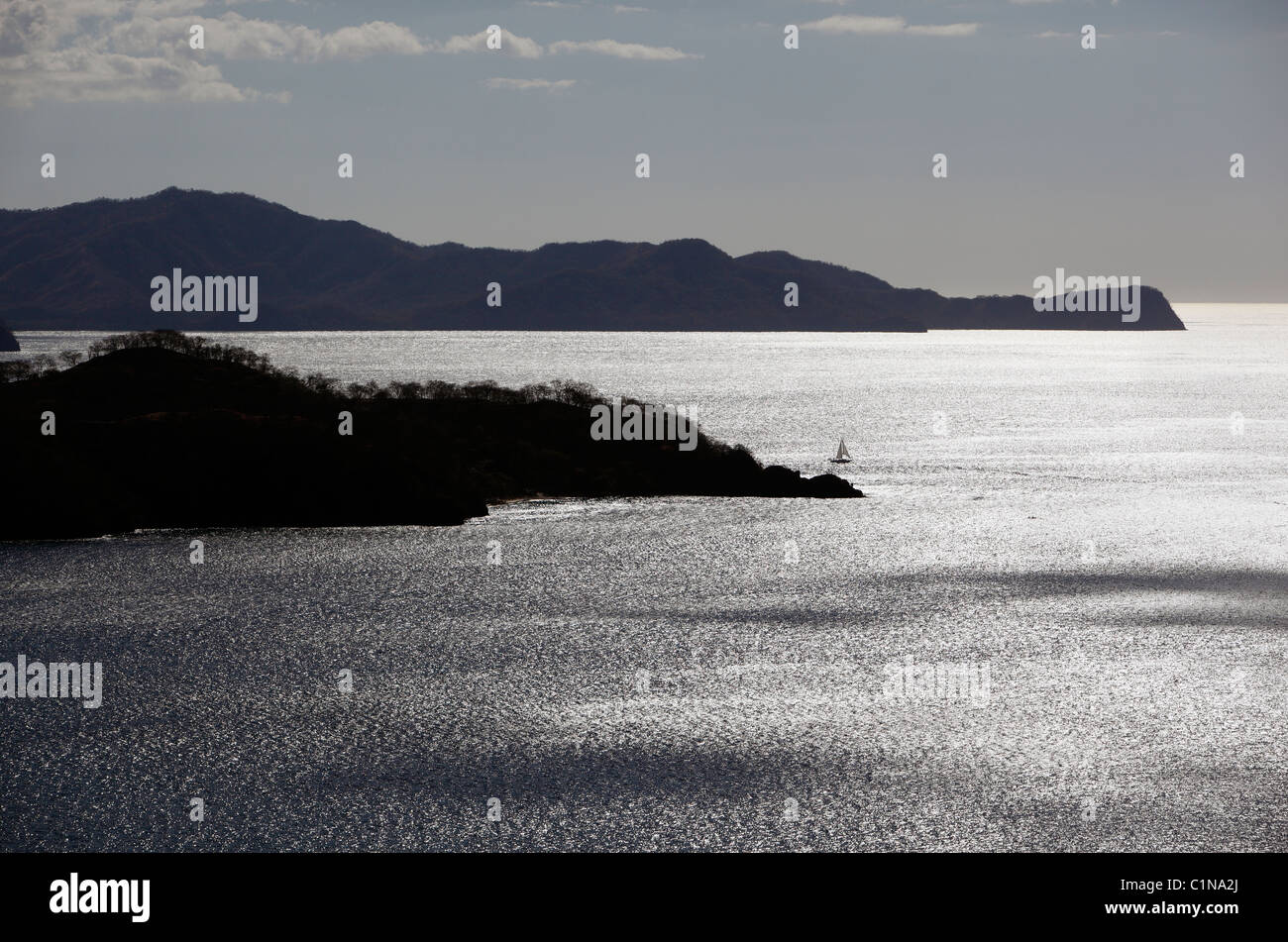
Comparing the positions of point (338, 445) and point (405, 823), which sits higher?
point (338, 445)

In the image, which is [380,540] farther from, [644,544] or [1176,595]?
[1176,595]

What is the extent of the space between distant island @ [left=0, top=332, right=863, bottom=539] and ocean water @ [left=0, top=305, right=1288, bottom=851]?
3.74 metres

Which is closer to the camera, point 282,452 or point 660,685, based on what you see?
point 660,685

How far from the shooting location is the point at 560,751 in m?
33.1

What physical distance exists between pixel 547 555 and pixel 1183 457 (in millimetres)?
88495

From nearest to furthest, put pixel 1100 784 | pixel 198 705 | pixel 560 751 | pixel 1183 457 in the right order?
pixel 1100 784
pixel 560 751
pixel 198 705
pixel 1183 457

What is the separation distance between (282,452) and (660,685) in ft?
144

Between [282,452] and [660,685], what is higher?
[282,452]

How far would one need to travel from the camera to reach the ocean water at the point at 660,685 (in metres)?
28.0

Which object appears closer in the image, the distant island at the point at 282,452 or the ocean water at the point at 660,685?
the ocean water at the point at 660,685

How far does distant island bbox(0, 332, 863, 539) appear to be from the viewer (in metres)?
73.1

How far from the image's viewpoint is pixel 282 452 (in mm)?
77250

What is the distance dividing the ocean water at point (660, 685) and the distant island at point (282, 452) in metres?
3.74

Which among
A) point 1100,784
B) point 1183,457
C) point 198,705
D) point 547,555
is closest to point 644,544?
point 547,555
